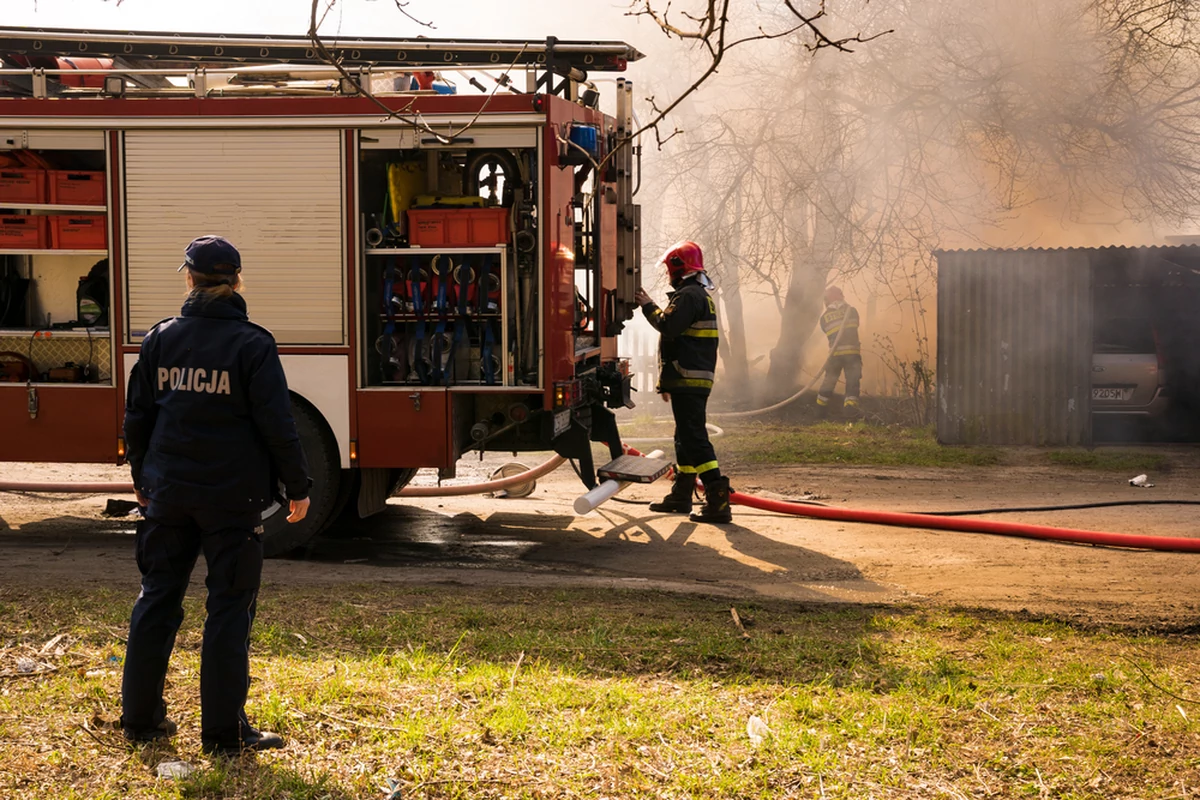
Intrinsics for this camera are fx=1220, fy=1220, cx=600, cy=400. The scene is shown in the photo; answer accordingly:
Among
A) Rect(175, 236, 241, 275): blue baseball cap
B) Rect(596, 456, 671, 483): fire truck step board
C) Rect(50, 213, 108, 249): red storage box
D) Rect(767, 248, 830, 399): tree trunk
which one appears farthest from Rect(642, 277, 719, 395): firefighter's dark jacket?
Rect(767, 248, 830, 399): tree trunk

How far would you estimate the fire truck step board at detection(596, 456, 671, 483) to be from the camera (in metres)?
7.83

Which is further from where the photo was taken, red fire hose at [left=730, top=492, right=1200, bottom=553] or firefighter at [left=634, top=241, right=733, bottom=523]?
firefighter at [left=634, top=241, right=733, bottom=523]

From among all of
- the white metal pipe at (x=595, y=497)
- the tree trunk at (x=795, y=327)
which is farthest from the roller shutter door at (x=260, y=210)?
the tree trunk at (x=795, y=327)

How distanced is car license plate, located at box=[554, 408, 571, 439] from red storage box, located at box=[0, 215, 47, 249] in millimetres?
3351

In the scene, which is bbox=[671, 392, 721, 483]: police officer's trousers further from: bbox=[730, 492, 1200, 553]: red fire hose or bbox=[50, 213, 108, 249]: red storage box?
bbox=[50, 213, 108, 249]: red storage box

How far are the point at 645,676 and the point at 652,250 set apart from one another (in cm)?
1813

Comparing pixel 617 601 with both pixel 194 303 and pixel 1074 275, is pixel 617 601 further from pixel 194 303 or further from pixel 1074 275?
pixel 1074 275

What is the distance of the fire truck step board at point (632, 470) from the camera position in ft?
25.7

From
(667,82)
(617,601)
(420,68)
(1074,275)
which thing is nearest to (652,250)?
(667,82)

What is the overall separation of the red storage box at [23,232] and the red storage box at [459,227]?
2.34 m

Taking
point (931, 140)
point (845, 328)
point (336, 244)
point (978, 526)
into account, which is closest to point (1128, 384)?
point (845, 328)

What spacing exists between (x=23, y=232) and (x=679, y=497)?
183 inches

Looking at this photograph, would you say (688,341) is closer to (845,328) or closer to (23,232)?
(23,232)

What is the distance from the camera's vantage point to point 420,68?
24.7 feet
